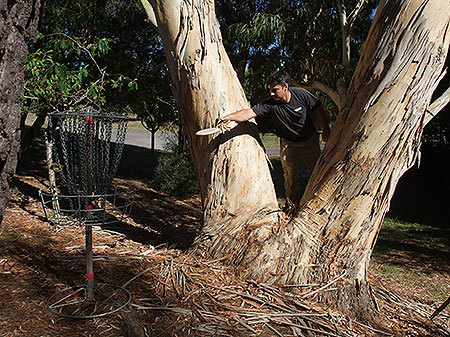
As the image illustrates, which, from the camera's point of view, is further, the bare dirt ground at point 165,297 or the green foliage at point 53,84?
the green foliage at point 53,84

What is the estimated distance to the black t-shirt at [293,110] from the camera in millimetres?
4047

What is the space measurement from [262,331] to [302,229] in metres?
0.91

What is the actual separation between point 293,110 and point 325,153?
2.27 feet

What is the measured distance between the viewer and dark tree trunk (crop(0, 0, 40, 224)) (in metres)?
2.96

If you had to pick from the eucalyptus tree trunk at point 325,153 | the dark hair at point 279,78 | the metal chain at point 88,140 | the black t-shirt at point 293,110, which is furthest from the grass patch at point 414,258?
the metal chain at point 88,140

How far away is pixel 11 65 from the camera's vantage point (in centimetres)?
302

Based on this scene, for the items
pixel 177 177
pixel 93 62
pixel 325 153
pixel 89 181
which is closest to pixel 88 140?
pixel 89 181

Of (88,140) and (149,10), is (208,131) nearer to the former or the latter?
(88,140)

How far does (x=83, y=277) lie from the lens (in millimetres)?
3547

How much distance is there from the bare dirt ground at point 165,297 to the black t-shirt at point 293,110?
4.78 feet

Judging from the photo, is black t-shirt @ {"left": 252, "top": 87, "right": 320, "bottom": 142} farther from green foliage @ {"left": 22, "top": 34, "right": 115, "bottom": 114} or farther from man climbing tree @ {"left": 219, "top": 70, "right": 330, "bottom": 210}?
green foliage @ {"left": 22, "top": 34, "right": 115, "bottom": 114}

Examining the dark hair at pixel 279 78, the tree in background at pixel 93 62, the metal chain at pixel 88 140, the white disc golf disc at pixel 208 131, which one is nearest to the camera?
the metal chain at pixel 88 140

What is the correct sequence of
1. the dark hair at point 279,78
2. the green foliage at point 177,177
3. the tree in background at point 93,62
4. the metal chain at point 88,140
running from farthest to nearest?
1. the green foliage at point 177,177
2. the tree in background at point 93,62
3. the dark hair at point 279,78
4. the metal chain at point 88,140

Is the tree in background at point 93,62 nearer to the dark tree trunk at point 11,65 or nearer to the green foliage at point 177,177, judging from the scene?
the green foliage at point 177,177
